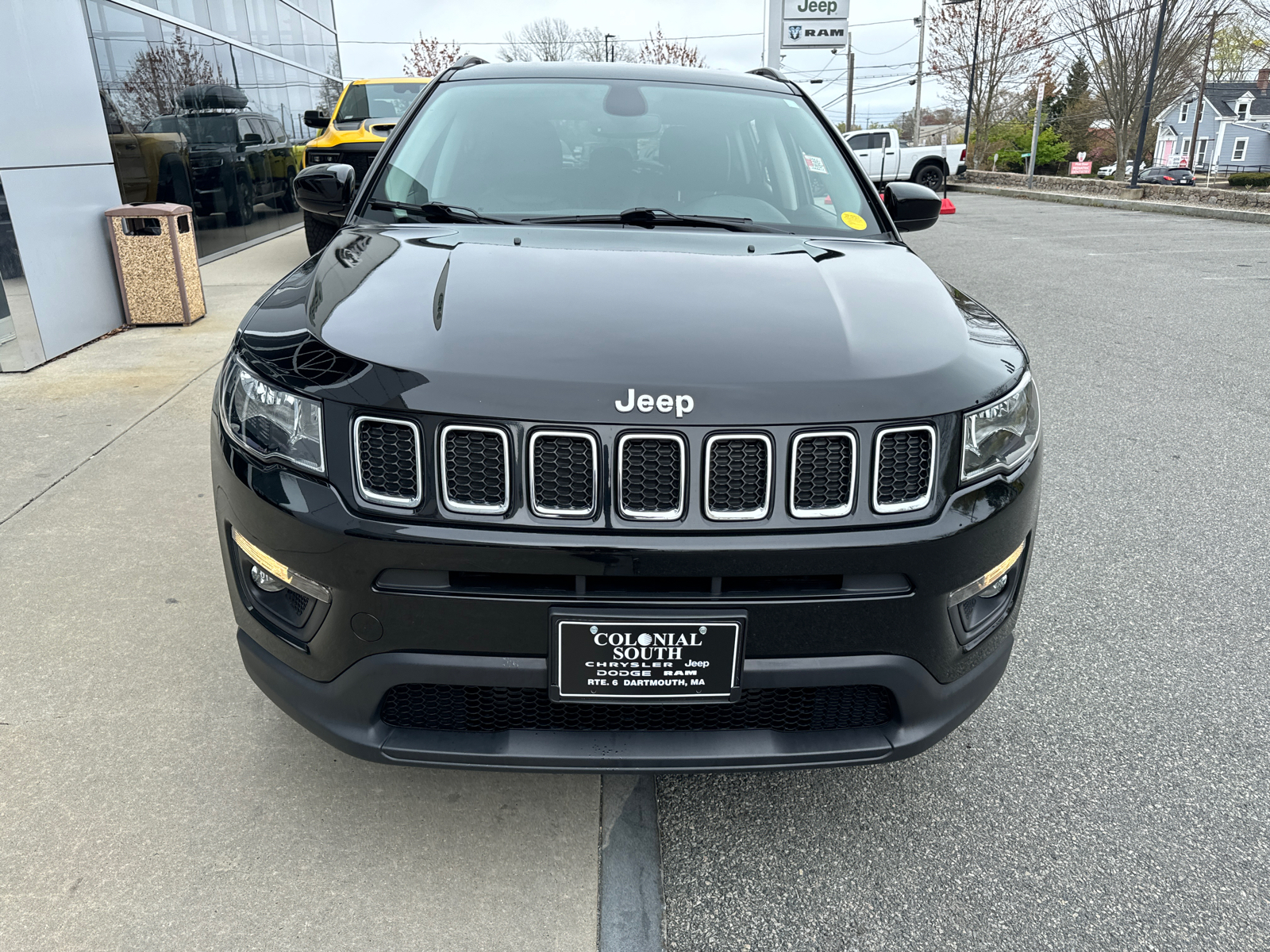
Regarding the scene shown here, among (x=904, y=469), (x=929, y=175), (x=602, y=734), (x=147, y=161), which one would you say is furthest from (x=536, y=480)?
(x=929, y=175)

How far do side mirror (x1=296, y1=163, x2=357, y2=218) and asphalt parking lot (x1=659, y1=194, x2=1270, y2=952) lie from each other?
7.03ft

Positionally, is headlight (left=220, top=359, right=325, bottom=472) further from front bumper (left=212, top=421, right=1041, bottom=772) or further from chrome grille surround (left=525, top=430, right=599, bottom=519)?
chrome grille surround (left=525, top=430, right=599, bottom=519)

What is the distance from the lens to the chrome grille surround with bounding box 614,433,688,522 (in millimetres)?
1624

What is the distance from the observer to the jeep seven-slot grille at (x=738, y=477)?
5.41 ft

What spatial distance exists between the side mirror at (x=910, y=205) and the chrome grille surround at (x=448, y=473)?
2.10m

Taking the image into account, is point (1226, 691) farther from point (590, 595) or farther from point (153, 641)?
point (153, 641)

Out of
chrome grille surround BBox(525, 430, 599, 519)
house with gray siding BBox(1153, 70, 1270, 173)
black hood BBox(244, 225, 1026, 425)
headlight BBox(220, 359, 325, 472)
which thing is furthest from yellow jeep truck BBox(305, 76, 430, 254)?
house with gray siding BBox(1153, 70, 1270, 173)

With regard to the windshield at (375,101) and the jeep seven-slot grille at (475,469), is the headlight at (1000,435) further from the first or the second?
the windshield at (375,101)

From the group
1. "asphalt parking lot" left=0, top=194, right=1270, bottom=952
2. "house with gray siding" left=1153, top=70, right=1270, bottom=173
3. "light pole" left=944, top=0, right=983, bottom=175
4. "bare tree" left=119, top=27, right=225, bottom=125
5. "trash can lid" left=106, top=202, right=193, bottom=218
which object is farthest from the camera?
"house with gray siding" left=1153, top=70, right=1270, bottom=173

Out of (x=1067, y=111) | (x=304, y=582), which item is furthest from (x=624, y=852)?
(x=1067, y=111)

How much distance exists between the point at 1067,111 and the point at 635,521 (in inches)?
2287

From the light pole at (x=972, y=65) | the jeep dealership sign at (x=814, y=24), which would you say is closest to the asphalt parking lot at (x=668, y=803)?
the jeep dealership sign at (x=814, y=24)

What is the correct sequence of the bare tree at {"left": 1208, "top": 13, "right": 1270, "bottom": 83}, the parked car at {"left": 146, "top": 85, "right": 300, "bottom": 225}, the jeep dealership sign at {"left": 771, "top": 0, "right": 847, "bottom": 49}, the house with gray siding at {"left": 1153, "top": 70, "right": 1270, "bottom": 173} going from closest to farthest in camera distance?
the parked car at {"left": 146, "top": 85, "right": 300, "bottom": 225}
the jeep dealership sign at {"left": 771, "top": 0, "right": 847, "bottom": 49}
the bare tree at {"left": 1208, "top": 13, "right": 1270, "bottom": 83}
the house with gray siding at {"left": 1153, "top": 70, "right": 1270, "bottom": 173}

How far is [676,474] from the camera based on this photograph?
5.42ft
